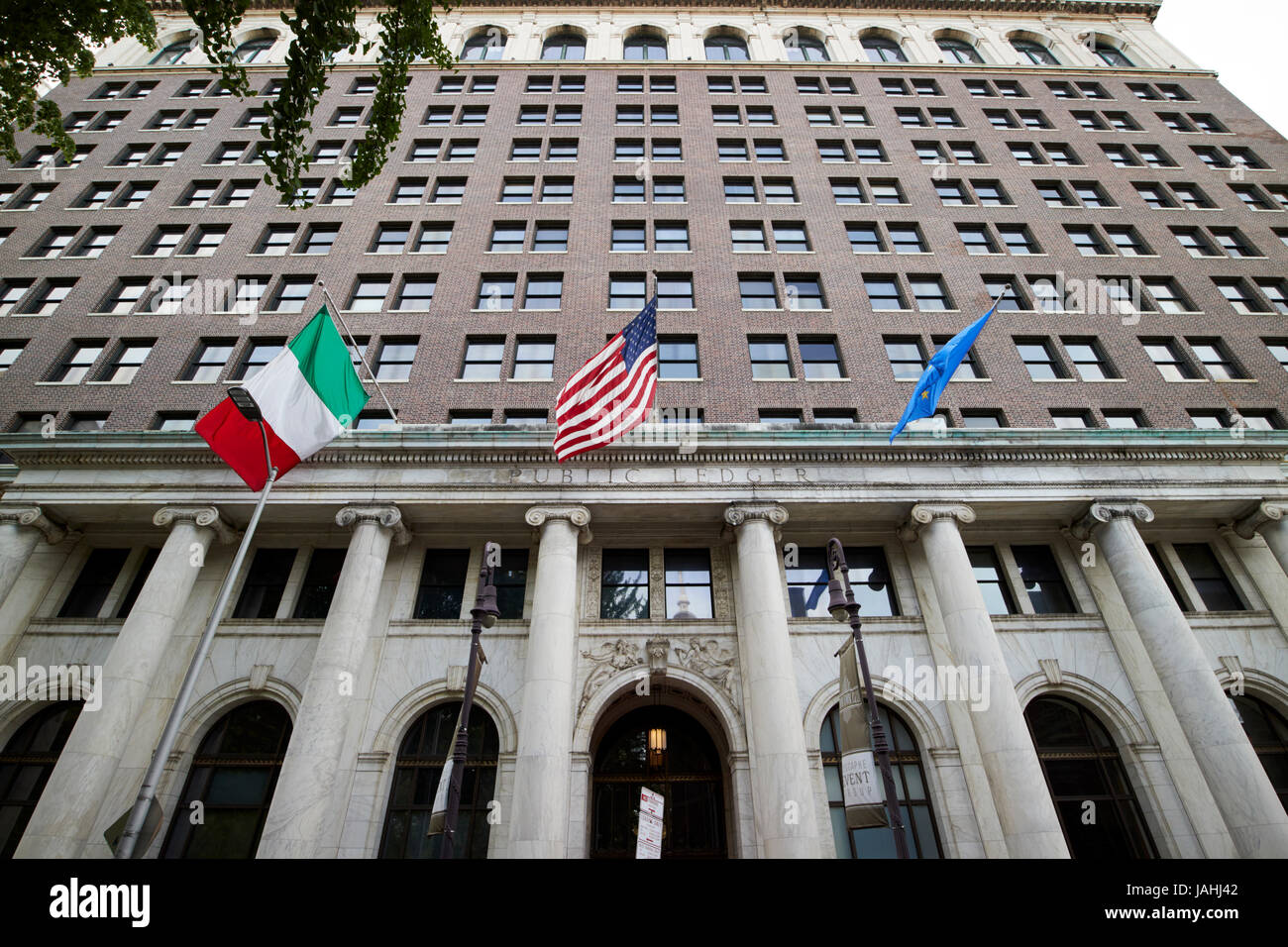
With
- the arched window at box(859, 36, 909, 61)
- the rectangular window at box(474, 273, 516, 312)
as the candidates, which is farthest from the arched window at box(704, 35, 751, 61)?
the rectangular window at box(474, 273, 516, 312)

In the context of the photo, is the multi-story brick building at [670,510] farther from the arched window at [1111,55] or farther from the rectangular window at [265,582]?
the arched window at [1111,55]

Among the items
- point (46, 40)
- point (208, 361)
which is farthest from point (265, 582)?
point (46, 40)

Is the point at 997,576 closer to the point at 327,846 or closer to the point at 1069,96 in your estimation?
the point at 327,846

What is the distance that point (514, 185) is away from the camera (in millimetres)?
28594

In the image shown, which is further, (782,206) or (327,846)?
(782,206)

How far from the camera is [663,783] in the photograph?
16.2 metres

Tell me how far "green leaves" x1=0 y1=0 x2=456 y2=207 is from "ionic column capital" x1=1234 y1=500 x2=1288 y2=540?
23.8 m

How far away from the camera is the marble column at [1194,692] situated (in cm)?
1285

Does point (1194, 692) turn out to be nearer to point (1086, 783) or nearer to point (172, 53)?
point (1086, 783)

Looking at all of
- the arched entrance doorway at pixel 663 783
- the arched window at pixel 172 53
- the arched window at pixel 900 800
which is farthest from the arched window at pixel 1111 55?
the arched window at pixel 172 53

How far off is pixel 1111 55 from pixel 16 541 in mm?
59112

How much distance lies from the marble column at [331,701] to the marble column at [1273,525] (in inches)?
933

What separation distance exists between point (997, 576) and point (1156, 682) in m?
4.27
